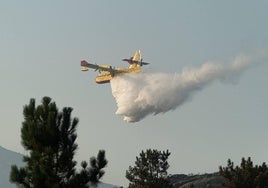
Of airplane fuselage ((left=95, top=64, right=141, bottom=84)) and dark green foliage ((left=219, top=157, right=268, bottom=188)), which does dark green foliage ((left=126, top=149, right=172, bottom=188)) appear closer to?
dark green foliage ((left=219, top=157, right=268, bottom=188))

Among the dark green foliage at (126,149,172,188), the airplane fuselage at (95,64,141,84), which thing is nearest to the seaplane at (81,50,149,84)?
the airplane fuselage at (95,64,141,84)

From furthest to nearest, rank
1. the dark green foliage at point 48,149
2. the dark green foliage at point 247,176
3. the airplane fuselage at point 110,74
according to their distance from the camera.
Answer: the airplane fuselage at point 110,74 < the dark green foliage at point 247,176 < the dark green foliage at point 48,149

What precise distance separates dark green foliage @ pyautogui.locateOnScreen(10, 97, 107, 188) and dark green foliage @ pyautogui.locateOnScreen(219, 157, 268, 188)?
32.5 meters

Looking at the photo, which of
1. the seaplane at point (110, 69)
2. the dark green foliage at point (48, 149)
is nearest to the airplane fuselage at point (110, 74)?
the seaplane at point (110, 69)

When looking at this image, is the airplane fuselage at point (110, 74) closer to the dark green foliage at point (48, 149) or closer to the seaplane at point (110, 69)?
the seaplane at point (110, 69)

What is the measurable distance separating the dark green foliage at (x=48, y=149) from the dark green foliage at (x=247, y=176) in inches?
1278

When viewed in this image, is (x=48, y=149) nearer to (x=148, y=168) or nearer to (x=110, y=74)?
(x=148, y=168)

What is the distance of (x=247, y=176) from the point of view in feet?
193

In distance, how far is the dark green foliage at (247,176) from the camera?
58094 mm

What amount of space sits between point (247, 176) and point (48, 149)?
36.3 m

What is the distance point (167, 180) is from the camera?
59.7 metres

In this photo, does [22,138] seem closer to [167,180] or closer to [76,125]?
[76,125]

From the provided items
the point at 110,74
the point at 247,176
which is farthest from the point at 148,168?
the point at 110,74

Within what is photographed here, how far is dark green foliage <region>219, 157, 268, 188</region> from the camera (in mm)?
58094
